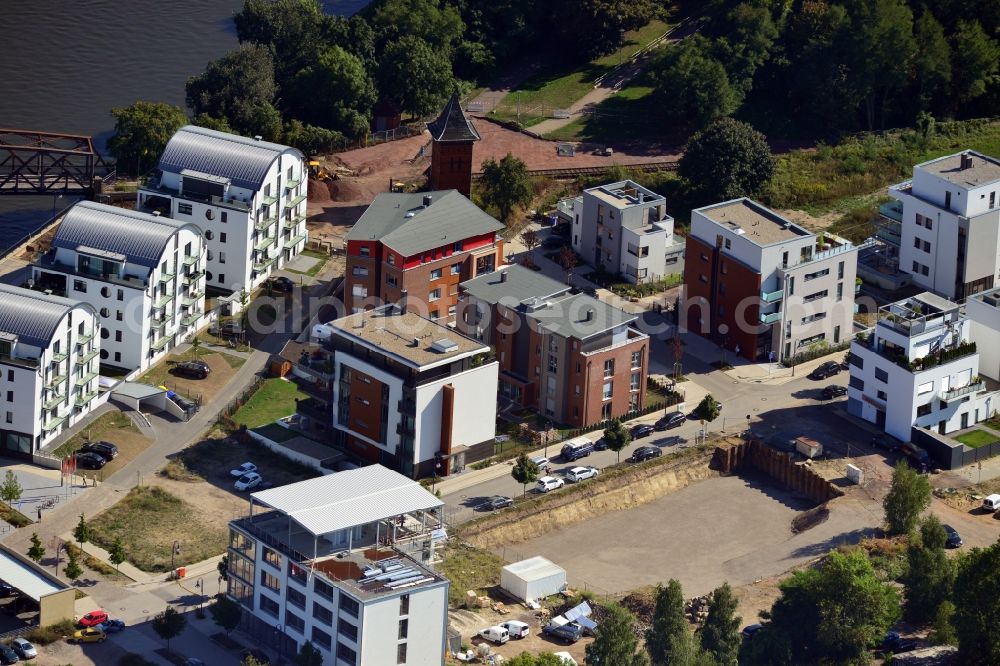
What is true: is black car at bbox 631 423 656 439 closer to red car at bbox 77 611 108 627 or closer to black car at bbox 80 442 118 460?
black car at bbox 80 442 118 460

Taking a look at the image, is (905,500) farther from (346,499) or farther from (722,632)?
(346,499)

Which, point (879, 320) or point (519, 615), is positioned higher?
point (879, 320)

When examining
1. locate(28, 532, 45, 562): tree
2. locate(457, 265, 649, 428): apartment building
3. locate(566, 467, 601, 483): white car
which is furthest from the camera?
locate(457, 265, 649, 428): apartment building

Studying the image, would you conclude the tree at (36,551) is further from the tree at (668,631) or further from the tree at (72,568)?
the tree at (668,631)

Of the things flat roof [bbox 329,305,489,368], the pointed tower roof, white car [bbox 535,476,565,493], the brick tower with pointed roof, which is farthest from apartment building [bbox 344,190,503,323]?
white car [bbox 535,476,565,493]

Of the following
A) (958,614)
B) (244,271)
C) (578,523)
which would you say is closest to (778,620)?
(958,614)

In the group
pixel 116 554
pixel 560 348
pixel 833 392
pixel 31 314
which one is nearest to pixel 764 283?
pixel 833 392

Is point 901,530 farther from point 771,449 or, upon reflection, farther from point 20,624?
point 20,624

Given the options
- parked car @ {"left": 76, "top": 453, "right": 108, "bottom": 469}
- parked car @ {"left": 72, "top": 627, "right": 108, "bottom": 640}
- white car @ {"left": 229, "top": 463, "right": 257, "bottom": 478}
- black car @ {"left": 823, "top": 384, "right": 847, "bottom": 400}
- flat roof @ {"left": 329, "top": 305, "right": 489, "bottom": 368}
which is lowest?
parked car @ {"left": 72, "top": 627, "right": 108, "bottom": 640}
